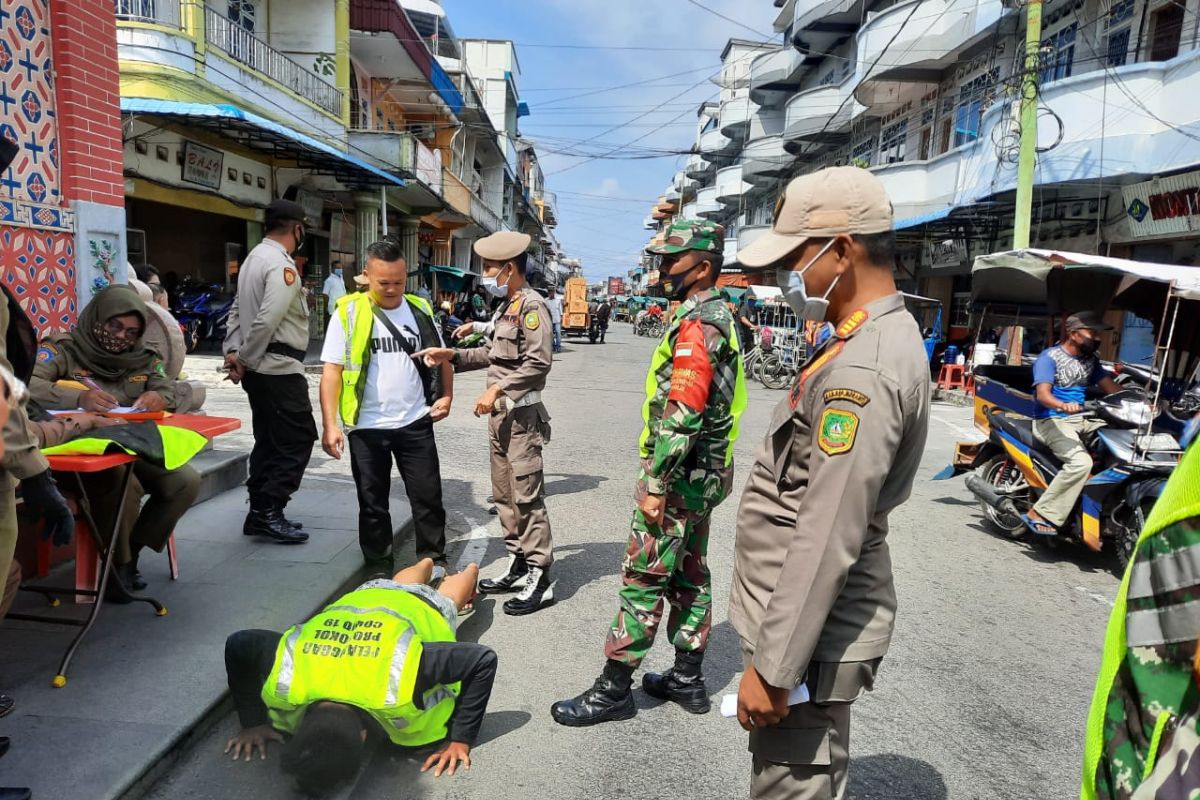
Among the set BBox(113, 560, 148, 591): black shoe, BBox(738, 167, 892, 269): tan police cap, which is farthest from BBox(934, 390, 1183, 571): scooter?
BBox(113, 560, 148, 591): black shoe

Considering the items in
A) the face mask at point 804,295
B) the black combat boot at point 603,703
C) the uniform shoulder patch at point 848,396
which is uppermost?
the face mask at point 804,295

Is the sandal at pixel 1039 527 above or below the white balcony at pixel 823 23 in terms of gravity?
below

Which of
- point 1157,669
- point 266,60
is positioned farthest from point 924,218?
point 1157,669

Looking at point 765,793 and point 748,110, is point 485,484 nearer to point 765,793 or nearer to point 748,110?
point 765,793

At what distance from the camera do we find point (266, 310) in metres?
4.43

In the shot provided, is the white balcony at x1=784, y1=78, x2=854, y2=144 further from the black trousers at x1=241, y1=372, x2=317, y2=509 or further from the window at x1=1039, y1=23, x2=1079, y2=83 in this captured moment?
the black trousers at x1=241, y1=372, x2=317, y2=509

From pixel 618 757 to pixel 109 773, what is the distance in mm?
1681

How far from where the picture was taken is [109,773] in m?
2.39

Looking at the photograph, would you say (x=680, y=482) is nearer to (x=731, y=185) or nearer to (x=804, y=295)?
(x=804, y=295)

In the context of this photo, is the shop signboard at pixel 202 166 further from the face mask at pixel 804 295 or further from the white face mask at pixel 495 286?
the face mask at pixel 804 295

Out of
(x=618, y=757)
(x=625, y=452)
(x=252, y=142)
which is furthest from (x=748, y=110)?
(x=618, y=757)

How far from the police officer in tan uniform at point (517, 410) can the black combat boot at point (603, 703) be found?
107cm

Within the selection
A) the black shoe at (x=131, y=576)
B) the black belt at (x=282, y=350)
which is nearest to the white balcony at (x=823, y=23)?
the black belt at (x=282, y=350)

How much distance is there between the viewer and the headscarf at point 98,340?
12.5 feet
